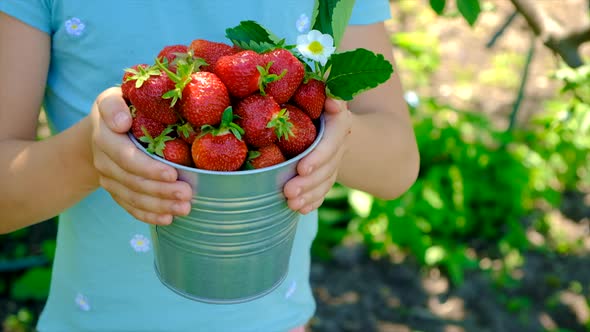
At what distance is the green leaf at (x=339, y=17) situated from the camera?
3.27ft

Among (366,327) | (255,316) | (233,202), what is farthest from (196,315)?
(366,327)

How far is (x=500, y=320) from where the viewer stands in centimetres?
268

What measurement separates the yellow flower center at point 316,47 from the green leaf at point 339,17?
0.13 ft

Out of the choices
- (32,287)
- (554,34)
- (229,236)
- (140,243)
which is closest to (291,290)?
(140,243)

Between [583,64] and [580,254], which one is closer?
[583,64]

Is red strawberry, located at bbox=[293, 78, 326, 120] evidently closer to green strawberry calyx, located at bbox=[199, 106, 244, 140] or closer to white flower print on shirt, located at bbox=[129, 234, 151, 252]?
green strawberry calyx, located at bbox=[199, 106, 244, 140]

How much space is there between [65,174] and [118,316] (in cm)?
37

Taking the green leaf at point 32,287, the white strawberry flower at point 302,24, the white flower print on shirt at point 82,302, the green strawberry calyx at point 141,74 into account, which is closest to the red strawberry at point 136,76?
the green strawberry calyx at point 141,74

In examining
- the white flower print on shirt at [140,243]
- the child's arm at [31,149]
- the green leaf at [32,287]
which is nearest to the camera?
the child's arm at [31,149]

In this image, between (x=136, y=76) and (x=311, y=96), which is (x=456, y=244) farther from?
(x=136, y=76)

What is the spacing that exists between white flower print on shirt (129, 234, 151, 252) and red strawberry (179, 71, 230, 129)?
0.45 meters

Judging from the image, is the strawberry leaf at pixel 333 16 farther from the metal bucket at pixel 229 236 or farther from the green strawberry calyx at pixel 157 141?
the green strawberry calyx at pixel 157 141

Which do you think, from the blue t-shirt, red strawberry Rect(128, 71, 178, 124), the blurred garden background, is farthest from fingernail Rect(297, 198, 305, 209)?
the blurred garden background

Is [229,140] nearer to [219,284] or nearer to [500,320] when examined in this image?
[219,284]
